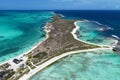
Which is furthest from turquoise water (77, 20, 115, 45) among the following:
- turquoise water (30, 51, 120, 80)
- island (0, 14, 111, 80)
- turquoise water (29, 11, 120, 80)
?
turquoise water (30, 51, 120, 80)

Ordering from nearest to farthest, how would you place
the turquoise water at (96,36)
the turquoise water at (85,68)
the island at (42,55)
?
1. the turquoise water at (85,68)
2. the island at (42,55)
3. the turquoise water at (96,36)

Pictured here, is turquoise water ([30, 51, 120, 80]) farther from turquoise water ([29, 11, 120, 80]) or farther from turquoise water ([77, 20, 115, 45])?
turquoise water ([77, 20, 115, 45])

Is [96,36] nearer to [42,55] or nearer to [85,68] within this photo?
[42,55]

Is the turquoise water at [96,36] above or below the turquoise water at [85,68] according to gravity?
above

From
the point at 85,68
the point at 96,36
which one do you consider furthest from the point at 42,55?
the point at 96,36

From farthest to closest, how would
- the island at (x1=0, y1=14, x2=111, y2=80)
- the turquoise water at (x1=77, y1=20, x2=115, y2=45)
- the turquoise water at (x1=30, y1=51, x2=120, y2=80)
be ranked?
the turquoise water at (x1=77, y1=20, x2=115, y2=45) → the island at (x1=0, y1=14, x2=111, y2=80) → the turquoise water at (x1=30, y1=51, x2=120, y2=80)

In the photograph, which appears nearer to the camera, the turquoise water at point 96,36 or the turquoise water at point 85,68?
the turquoise water at point 85,68

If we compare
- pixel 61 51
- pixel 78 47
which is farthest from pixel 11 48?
pixel 78 47

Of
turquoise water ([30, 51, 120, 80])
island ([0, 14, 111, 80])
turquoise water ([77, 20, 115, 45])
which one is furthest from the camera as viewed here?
turquoise water ([77, 20, 115, 45])

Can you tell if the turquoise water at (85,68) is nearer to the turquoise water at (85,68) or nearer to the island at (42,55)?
the turquoise water at (85,68)

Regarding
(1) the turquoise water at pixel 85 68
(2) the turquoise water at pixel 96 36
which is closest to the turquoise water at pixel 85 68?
(1) the turquoise water at pixel 85 68
